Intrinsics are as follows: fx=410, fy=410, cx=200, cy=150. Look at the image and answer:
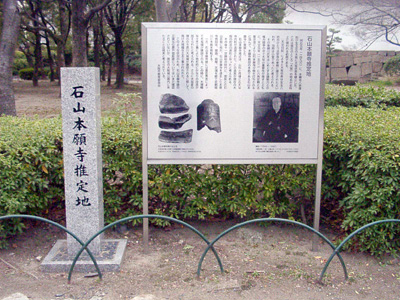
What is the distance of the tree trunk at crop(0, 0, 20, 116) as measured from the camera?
7969mm

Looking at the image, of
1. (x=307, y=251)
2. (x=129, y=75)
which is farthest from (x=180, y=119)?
(x=129, y=75)

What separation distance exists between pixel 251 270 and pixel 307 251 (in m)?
0.78

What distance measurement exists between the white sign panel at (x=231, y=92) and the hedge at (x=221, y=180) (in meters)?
0.46

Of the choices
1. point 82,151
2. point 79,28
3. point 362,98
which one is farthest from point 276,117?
point 79,28

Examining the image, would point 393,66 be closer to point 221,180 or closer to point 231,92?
point 221,180

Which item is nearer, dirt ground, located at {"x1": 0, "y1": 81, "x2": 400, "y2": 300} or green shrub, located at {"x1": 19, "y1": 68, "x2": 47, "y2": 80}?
dirt ground, located at {"x1": 0, "y1": 81, "x2": 400, "y2": 300}

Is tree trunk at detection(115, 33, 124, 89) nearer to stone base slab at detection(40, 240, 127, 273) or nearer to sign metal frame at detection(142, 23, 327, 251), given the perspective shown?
sign metal frame at detection(142, 23, 327, 251)

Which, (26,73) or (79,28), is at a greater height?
(26,73)

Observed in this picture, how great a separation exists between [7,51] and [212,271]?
6466mm

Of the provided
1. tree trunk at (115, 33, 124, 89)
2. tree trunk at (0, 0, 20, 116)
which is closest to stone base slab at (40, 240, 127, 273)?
tree trunk at (0, 0, 20, 116)

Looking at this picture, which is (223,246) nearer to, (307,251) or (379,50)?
(307,251)

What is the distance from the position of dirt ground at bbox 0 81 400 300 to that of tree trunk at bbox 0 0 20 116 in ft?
14.1

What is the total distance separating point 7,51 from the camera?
26.3ft

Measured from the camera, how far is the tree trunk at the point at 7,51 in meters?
7.97
